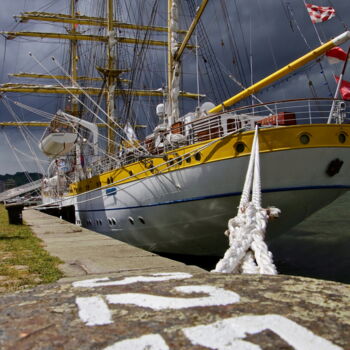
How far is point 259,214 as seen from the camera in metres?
5.68

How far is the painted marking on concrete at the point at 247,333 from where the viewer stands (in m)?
1.62

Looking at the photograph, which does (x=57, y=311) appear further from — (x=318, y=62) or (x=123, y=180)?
(x=318, y=62)

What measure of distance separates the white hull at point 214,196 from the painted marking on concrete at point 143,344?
314 inches

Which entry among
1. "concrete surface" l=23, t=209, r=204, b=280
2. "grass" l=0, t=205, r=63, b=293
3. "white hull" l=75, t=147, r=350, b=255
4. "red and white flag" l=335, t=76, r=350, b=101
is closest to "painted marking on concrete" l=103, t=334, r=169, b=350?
"grass" l=0, t=205, r=63, b=293

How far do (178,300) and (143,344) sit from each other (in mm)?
563

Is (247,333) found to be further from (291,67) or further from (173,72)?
(173,72)

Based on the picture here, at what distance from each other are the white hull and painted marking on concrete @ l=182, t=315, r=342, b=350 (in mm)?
7683

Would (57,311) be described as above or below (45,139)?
below

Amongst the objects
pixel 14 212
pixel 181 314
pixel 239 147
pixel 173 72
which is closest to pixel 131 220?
pixel 14 212

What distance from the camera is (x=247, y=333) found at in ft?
5.65

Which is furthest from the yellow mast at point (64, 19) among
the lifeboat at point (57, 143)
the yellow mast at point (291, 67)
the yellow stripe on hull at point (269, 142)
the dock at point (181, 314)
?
the dock at point (181, 314)

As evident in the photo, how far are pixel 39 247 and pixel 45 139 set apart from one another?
13.0 metres

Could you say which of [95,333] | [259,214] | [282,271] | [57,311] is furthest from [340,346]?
[282,271]

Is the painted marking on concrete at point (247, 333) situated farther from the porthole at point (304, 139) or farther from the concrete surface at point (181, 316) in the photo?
the porthole at point (304, 139)
